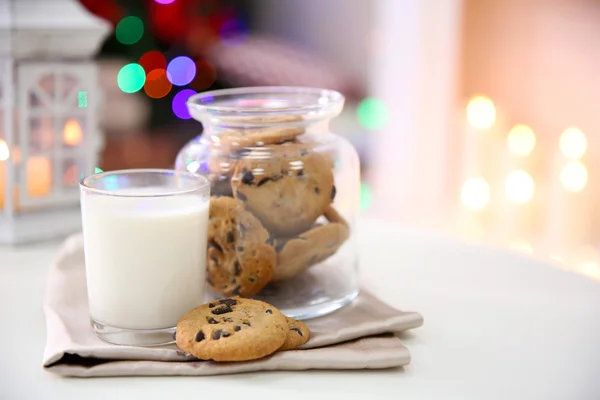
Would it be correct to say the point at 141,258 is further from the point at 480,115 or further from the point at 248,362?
the point at 480,115

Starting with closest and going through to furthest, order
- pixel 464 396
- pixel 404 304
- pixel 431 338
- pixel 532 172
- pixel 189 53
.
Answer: pixel 464 396 → pixel 431 338 → pixel 404 304 → pixel 532 172 → pixel 189 53

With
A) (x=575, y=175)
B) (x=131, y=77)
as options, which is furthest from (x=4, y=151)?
(x=131, y=77)

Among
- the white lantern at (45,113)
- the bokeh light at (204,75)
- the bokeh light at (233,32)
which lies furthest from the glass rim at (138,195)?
the bokeh light at (233,32)

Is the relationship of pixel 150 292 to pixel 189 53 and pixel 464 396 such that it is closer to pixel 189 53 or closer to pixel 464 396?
pixel 464 396

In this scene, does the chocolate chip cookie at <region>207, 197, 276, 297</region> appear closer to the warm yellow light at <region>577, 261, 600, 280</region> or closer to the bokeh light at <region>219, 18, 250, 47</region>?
the warm yellow light at <region>577, 261, 600, 280</region>

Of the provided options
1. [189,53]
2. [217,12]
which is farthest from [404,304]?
[217,12]

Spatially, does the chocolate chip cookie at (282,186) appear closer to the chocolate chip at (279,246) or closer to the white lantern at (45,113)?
the chocolate chip at (279,246)
